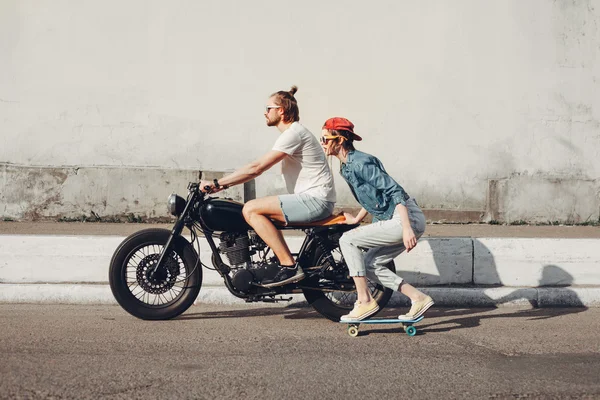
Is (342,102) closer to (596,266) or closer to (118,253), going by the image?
(596,266)

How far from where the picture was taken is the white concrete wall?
10883mm

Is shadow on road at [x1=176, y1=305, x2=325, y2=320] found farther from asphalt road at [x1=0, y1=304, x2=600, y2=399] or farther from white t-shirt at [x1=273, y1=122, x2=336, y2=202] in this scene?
white t-shirt at [x1=273, y1=122, x2=336, y2=202]

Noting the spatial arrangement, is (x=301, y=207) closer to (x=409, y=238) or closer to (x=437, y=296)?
(x=409, y=238)

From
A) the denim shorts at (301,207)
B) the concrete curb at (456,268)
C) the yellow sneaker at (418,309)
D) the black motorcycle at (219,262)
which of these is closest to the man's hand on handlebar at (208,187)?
the black motorcycle at (219,262)

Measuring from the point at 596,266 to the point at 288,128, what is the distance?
3.33 metres

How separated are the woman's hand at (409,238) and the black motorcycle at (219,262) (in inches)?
27.3

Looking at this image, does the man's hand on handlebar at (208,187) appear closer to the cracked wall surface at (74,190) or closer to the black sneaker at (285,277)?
the black sneaker at (285,277)

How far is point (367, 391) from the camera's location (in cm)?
456

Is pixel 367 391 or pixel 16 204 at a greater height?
pixel 16 204

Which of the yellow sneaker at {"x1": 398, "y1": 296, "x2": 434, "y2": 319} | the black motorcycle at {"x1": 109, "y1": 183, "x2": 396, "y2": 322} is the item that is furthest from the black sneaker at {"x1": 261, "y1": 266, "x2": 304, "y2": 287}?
the yellow sneaker at {"x1": 398, "y1": 296, "x2": 434, "y2": 319}

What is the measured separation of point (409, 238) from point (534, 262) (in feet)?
7.83

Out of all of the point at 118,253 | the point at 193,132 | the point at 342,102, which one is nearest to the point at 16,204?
the point at 193,132

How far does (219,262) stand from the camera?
6.57 m

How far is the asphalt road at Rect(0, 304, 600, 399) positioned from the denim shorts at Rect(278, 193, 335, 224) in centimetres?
81
